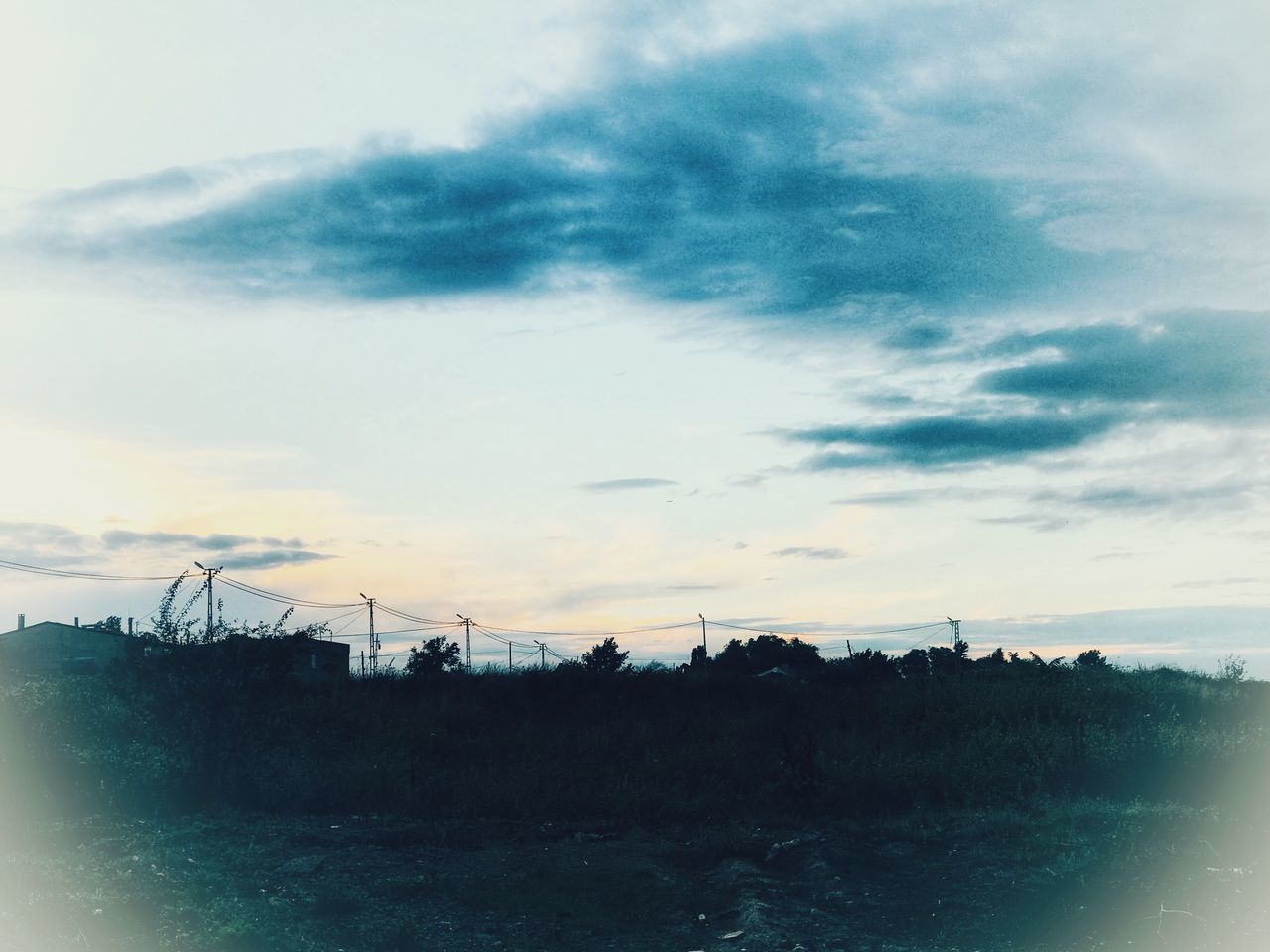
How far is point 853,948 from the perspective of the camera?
10.6m

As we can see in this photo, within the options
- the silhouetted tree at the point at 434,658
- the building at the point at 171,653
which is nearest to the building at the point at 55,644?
the building at the point at 171,653

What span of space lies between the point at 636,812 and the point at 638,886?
5398 mm

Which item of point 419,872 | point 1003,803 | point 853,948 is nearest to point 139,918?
point 419,872

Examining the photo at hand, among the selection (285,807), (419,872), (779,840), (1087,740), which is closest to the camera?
(419,872)

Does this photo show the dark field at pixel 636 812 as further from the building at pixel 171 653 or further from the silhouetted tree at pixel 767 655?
the silhouetted tree at pixel 767 655

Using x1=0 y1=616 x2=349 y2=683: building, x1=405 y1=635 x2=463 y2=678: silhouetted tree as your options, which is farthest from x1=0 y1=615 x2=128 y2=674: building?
x1=405 y1=635 x2=463 y2=678: silhouetted tree

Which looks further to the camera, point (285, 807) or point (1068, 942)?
point (285, 807)

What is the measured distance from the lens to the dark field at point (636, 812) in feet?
36.1

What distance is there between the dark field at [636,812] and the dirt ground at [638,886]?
0.06m

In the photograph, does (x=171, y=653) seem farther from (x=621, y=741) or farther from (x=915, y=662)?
(x=915, y=662)

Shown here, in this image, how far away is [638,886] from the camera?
13141mm

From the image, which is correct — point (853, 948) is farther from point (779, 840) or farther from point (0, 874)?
point (0, 874)

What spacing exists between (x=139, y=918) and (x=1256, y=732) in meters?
23.2

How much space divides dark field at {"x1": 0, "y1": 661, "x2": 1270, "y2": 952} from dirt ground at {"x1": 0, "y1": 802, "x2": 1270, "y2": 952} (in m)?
0.06
